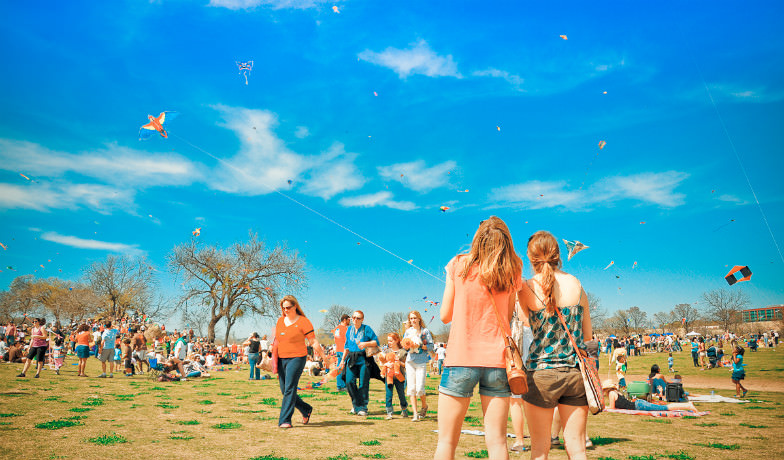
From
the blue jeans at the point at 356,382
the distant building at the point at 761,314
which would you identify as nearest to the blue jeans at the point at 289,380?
the blue jeans at the point at 356,382

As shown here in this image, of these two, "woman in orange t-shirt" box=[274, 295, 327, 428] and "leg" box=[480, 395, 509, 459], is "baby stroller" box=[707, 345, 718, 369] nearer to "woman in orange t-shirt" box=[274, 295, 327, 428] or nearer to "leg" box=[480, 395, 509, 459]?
"woman in orange t-shirt" box=[274, 295, 327, 428]

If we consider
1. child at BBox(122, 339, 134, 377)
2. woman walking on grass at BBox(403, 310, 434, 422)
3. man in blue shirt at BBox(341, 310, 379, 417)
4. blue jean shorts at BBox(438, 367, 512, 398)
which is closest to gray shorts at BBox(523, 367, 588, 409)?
blue jean shorts at BBox(438, 367, 512, 398)

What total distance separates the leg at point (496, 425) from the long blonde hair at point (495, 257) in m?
0.70

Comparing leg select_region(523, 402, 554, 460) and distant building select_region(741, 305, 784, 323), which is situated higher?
distant building select_region(741, 305, 784, 323)

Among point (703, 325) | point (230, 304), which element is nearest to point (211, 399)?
point (230, 304)

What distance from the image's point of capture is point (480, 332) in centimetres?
315

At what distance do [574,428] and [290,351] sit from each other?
551 cm

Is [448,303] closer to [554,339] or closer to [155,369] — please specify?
[554,339]

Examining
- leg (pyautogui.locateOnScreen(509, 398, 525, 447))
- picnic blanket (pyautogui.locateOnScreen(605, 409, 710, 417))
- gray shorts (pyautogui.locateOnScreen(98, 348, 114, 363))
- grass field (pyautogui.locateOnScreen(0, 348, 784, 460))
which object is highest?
gray shorts (pyautogui.locateOnScreen(98, 348, 114, 363))

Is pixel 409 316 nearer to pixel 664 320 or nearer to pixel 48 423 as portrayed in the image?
pixel 48 423

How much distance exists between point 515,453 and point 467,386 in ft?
12.8

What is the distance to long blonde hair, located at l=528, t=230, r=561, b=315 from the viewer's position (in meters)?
3.38

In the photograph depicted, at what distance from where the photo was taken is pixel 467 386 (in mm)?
3053

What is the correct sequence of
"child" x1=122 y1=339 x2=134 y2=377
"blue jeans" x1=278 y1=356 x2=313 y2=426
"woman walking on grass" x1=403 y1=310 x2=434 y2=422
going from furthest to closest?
1. "child" x1=122 y1=339 x2=134 y2=377
2. "woman walking on grass" x1=403 y1=310 x2=434 y2=422
3. "blue jeans" x1=278 y1=356 x2=313 y2=426
